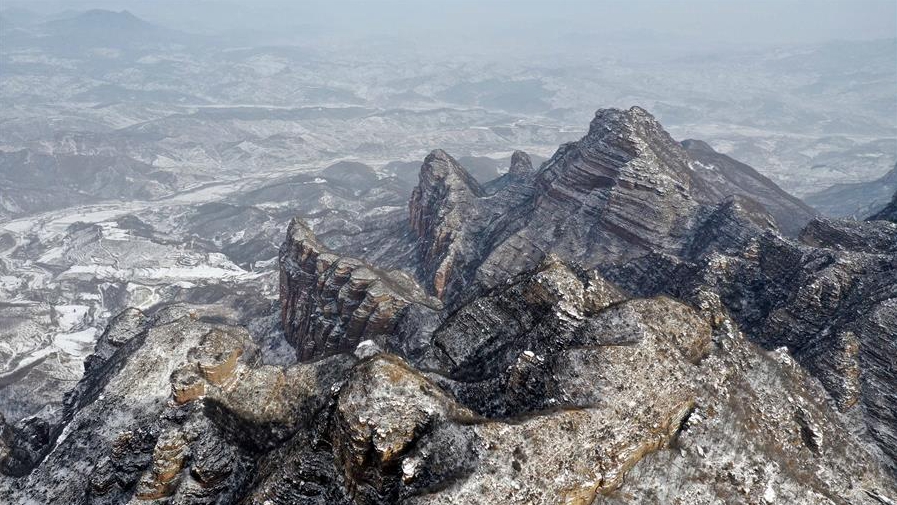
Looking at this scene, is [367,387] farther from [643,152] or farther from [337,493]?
[643,152]

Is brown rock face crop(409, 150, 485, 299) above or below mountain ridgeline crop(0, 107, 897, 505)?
below

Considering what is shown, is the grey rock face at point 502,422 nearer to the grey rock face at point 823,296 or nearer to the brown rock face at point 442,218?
the grey rock face at point 823,296

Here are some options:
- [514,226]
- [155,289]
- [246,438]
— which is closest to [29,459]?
[246,438]

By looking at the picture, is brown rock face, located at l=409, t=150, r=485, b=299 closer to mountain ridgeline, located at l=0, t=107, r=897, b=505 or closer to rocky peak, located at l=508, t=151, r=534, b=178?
rocky peak, located at l=508, t=151, r=534, b=178

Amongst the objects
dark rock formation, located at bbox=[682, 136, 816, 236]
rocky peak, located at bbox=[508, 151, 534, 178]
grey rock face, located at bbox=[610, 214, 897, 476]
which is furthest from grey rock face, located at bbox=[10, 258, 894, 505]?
rocky peak, located at bbox=[508, 151, 534, 178]

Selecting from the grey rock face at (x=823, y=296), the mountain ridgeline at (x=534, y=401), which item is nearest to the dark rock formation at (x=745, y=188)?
the grey rock face at (x=823, y=296)

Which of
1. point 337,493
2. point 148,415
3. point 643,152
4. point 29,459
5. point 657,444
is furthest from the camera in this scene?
point 643,152
